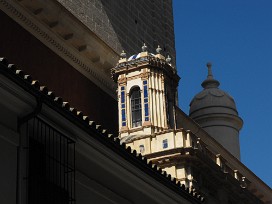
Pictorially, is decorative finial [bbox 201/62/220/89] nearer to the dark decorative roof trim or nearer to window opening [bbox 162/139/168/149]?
window opening [bbox 162/139/168/149]

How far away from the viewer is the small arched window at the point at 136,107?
82.3 ft

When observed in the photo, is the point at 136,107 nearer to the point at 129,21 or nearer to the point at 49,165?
the point at 129,21

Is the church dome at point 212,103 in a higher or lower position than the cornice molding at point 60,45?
higher

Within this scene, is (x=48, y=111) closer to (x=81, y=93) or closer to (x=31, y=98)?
(x=31, y=98)

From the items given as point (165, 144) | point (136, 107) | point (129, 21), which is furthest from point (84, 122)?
point (129, 21)

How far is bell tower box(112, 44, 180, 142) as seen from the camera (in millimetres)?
24984

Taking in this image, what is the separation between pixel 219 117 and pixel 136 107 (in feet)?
41.1

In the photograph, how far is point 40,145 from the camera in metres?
11.8

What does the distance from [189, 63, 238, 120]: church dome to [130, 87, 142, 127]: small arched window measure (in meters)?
12.0

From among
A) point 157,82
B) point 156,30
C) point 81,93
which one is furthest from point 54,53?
point 156,30

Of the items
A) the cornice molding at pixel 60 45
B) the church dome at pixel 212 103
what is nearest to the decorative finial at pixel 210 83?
the church dome at pixel 212 103

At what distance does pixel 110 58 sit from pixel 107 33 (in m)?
1.82

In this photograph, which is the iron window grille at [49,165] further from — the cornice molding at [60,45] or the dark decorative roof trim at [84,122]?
the cornice molding at [60,45]

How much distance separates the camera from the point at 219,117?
37.4m
